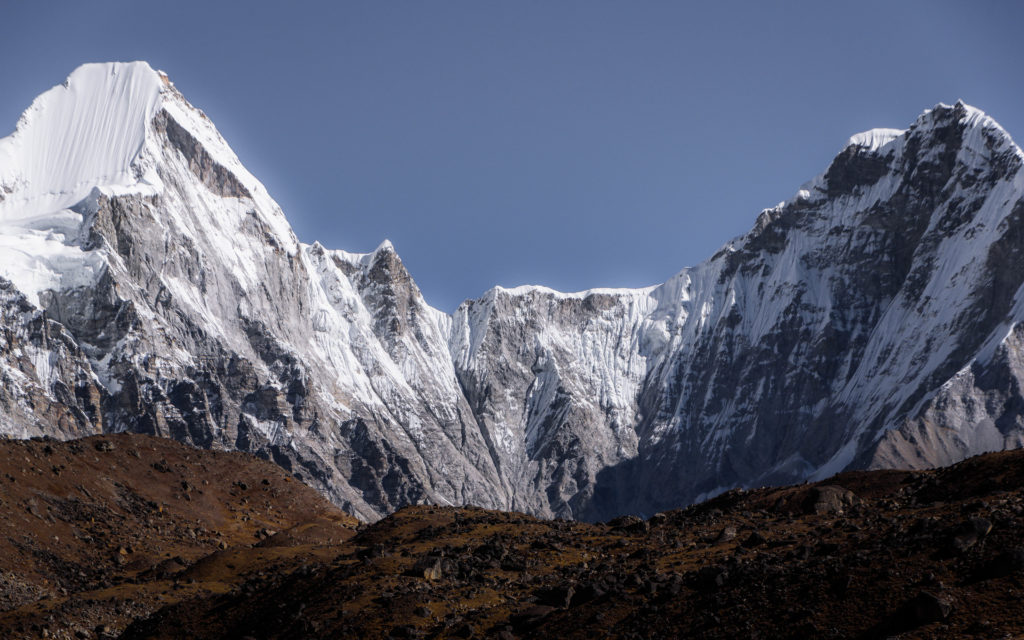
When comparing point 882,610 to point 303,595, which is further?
point 303,595

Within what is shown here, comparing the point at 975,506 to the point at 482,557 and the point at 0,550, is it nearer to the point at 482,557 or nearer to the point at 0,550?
the point at 482,557

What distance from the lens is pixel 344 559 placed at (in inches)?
2699

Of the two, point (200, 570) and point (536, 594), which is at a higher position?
point (200, 570)

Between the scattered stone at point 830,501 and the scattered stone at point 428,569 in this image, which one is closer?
the scattered stone at point 428,569

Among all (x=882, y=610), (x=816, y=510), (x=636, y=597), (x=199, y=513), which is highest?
(x=199, y=513)

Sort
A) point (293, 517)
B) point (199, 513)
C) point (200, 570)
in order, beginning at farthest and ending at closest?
point (293, 517)
point (199, 513)
point (200, 570)

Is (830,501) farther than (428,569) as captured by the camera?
Yes

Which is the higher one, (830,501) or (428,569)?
(830,501)

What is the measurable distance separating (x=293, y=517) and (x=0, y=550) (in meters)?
41.7

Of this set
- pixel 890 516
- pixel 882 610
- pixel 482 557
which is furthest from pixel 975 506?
pixel 482 557

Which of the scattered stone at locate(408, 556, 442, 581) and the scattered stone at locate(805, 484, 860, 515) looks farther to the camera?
the scattered stone at locate(805, 484, 860, 515)

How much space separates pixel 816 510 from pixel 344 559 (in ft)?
87.3

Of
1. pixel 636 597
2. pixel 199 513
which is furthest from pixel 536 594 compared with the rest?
pixel 199 513

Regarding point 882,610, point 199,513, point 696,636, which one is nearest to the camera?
point 882,610
